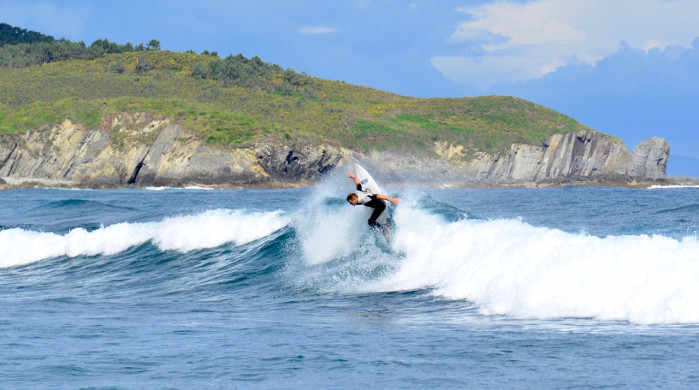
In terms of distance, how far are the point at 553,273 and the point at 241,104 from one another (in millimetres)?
102054

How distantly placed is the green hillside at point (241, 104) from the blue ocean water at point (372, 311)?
2753 inches

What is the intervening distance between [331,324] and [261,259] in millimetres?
7457

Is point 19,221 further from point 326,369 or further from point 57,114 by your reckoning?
point 57,114

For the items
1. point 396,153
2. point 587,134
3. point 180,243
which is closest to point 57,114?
point 396,153

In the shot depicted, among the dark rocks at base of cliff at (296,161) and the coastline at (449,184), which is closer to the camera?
the coastline at (449,184)

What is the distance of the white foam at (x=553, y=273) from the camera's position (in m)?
9.70

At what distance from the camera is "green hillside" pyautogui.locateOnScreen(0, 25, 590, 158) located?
91.3 meters

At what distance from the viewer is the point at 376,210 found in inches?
608

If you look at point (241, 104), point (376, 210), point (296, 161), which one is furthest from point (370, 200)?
point (241, 104)

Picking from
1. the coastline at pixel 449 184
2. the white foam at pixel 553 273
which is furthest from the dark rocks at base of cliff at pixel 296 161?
the white foam at pixel 553 273

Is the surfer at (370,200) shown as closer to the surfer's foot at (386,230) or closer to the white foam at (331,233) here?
the surfer's foot at (386,230)

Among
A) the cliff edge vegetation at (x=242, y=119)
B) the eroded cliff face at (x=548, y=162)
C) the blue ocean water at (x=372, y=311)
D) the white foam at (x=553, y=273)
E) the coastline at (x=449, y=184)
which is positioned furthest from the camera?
the eroded cliff face at (x=548, y=162)

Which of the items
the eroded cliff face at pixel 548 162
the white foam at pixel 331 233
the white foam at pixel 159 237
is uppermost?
the eroded cliff face at pixel 548 162

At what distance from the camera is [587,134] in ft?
A: 350
